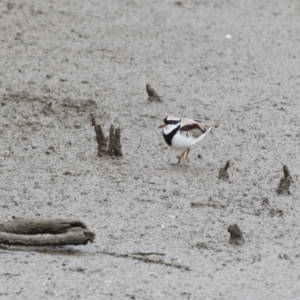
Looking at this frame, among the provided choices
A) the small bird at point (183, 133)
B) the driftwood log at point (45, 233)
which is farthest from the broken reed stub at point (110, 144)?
the driftwood log at point (45, 233)

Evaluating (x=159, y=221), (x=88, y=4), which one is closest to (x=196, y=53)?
(x=88, y=4)

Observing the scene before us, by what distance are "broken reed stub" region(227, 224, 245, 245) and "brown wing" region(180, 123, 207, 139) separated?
1.87 meters

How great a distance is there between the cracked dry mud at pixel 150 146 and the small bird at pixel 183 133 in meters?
0.21

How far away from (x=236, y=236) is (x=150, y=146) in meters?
2.63

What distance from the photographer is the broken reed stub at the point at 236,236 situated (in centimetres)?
754

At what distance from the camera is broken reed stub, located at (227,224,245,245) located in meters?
7.54

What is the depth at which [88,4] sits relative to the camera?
570 inches

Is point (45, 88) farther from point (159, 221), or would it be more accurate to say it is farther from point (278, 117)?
point (159, 221)

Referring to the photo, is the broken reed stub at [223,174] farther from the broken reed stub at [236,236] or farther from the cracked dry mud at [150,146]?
the broken reed stub at [236,236]

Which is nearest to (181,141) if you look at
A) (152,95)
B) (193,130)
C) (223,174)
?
(193,130)

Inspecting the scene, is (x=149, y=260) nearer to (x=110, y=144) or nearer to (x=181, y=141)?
(x=181, y=141)

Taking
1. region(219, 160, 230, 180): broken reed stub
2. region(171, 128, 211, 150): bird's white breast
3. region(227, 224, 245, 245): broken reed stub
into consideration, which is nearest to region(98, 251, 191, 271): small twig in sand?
region(227, 224, 245, 245): broken reed stub

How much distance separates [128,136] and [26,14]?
403cm

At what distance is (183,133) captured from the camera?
9.28 metres
